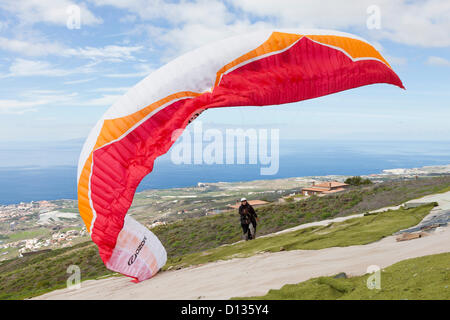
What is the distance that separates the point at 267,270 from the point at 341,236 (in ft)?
11.9

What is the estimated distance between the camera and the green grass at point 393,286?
4811mm

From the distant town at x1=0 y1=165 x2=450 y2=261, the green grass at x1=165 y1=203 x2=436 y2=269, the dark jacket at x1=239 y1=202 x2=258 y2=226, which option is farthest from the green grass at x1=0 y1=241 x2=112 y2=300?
the distant town at x1=0 y1=165 x2=450 y2=261

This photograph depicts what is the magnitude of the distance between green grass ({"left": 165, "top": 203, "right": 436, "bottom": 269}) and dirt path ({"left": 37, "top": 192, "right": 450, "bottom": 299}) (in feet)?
1.57

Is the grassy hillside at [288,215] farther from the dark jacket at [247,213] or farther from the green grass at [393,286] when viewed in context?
the green grass at [393,286]

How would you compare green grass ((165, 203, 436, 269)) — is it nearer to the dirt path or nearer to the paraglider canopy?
the dirt path

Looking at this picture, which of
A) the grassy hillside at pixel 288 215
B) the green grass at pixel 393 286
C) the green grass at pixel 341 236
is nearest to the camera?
the green grass at pixel 393 286

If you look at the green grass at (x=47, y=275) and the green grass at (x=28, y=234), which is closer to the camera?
the green grass at (x=47, y=275)

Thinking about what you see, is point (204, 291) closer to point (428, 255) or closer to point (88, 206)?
point (88, 206)

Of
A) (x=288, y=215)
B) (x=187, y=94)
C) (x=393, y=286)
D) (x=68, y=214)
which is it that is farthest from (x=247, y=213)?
(x=68, y=214)

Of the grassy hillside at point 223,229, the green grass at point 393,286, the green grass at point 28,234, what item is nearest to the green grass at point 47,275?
the grassy hillside at point 223,229

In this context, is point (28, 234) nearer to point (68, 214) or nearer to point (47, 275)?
point (68, 214)

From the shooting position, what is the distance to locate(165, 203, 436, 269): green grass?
9609 millimetres

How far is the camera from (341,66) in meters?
7.87

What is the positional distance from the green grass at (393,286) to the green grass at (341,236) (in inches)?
128
